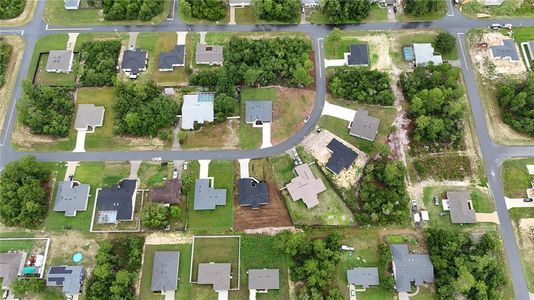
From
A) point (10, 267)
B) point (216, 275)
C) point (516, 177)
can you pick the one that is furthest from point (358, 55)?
point (10, 267)

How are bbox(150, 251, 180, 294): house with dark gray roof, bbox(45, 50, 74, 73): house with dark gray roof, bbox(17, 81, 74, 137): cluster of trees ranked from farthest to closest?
bbox(45, 50, 74, 73): house with dark gray roof, bbox(17, 81, 74, 137): cluster of trees, bbox(150, 251, 180, 294): house with dark gray roof

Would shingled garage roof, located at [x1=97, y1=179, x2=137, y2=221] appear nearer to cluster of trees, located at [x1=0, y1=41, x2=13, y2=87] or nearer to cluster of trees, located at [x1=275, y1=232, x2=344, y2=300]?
cluster of trees, located at [x1=275, y1=232, x2=344, y2=300]

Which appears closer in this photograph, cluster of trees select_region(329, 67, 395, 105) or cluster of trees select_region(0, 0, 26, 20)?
cluster of trees select_region(329, 67, 395, 105)

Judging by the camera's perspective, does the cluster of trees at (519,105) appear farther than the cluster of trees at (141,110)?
No

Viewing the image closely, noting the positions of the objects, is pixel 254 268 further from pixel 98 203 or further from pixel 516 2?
pixel 516 2

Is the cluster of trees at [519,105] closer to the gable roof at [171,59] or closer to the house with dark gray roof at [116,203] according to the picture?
the gable roof at [171,59]

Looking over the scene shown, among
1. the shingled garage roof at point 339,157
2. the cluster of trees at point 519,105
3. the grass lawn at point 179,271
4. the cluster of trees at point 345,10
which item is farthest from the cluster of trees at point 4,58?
the cluster of trees at point 519,105

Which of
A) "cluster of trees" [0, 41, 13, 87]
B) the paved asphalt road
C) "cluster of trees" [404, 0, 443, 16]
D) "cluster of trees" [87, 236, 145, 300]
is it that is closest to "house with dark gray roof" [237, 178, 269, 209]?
the paved asphalt road
